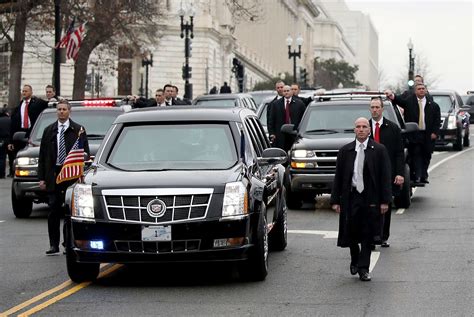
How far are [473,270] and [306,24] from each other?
15984 cm

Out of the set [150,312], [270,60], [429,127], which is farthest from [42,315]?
[270,60]

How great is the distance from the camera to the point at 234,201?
12602mm

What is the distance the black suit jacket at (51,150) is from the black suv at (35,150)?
4235mm

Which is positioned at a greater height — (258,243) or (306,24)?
(306,24)

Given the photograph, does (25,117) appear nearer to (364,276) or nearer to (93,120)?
(93,120)

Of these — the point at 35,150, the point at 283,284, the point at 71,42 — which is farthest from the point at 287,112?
the point at 71,42

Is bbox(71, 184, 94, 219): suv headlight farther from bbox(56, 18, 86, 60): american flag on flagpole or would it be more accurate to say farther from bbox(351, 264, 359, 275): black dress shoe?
bbox(56, 18, 86, 60): american flag on flagpole

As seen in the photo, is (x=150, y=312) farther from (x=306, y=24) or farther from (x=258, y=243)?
(x=306, y=24)

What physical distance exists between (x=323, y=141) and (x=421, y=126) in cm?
256

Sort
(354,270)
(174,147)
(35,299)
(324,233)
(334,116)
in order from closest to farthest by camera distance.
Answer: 1. (35,299)
2. (354,270)
3. (174,147)
4. (324,233)
5. (334,116)

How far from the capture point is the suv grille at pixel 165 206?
1245cm

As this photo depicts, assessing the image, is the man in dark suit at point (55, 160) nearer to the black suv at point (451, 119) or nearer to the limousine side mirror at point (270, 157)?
the limousine side mirror at point (270, 157)

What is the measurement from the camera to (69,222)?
12945mm

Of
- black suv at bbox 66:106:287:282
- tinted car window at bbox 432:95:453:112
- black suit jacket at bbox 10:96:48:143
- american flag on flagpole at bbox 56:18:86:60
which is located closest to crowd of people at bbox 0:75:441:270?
black suv at bbox 66:106:287:282
